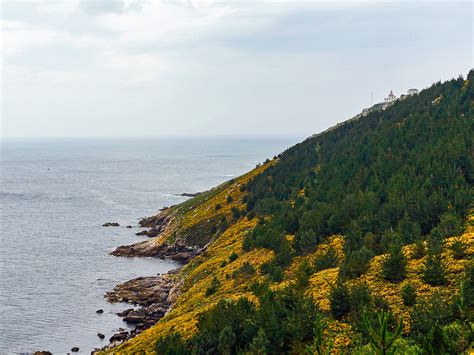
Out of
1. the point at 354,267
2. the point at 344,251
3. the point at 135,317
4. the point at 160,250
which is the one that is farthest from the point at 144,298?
the point at 354,267

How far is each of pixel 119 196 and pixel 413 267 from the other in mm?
141999

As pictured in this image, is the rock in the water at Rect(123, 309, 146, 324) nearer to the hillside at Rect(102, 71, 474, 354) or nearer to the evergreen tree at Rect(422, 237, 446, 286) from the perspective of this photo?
the hillside at Rect(102, 71, 474, 354)

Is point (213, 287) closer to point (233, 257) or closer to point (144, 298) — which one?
point (233, 257)

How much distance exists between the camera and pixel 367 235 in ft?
125

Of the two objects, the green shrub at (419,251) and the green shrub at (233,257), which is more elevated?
the green shrub at (419,251)

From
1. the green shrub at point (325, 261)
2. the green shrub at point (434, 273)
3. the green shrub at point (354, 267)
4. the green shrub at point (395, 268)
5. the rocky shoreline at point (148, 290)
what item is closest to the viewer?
the green shrub at point (434, 273)

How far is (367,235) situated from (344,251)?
8.43 ft

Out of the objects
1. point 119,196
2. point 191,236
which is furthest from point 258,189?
point 119,196

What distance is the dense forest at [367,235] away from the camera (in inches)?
853

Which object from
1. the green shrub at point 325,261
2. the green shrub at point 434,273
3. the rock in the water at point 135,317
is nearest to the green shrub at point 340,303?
the green shrub at point 434,273

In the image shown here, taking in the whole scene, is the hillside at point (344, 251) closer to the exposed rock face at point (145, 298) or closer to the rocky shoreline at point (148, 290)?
the rocky shoreline at point (148, 290)

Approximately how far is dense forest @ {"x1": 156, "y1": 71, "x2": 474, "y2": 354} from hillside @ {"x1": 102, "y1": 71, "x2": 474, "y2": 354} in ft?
0.39

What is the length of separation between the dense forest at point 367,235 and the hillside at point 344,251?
118mm

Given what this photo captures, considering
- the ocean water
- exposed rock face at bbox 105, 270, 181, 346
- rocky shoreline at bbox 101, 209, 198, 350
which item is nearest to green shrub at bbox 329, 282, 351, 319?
rocky shoreline at bbox 101, 209, 198, 350
